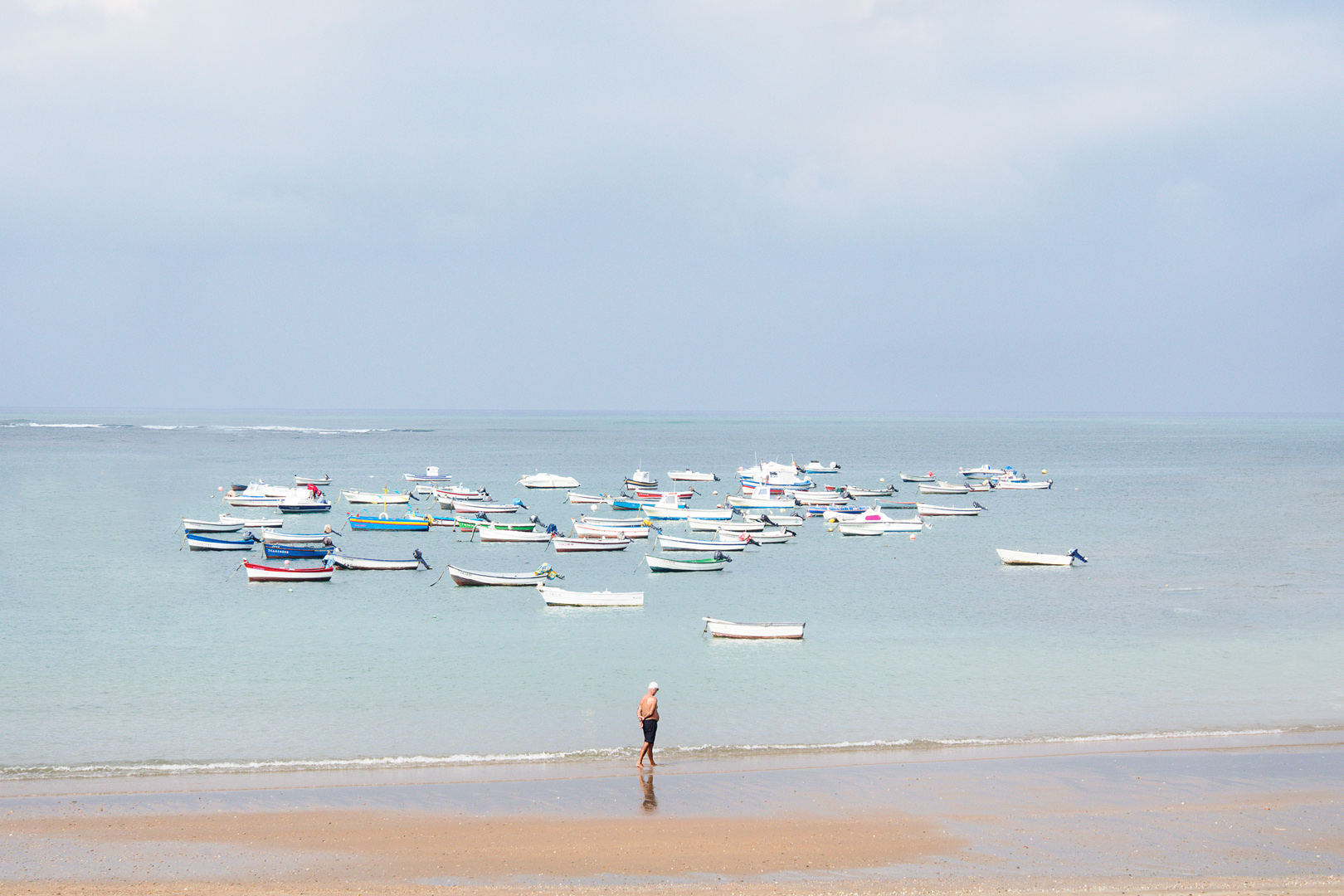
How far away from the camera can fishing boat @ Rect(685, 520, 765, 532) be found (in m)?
66.7

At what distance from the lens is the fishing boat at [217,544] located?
193ft

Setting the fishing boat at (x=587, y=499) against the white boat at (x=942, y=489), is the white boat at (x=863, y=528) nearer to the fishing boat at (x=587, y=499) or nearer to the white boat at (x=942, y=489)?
the fishing boat at (x=587, y=499)

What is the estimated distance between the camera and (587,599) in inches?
1676

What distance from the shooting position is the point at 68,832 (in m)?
17.8

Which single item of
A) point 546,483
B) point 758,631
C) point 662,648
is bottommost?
point 546,483

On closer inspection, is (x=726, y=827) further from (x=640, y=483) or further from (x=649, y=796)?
(x=640, y=483)

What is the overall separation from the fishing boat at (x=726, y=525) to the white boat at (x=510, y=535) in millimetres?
10654

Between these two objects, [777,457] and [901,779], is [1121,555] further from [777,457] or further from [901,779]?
[777,457]

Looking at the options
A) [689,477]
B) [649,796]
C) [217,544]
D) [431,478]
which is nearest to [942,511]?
[689,477]

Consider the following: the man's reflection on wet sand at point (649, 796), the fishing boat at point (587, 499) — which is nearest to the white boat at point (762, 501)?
the fishing boat at point (587, 499)

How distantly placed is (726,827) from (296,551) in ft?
130

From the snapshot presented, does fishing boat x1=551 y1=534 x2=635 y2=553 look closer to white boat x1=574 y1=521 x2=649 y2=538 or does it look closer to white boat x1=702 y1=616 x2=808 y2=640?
white boat x1=574 y1=521 x2=649 y2=538

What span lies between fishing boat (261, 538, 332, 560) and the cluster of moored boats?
0.18 ft

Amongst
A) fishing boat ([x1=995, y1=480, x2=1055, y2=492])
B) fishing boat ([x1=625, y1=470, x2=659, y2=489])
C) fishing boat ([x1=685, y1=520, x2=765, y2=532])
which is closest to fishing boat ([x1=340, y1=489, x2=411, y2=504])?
fishing boat ([x1=625, y1=470, x2=659, y2=489])
